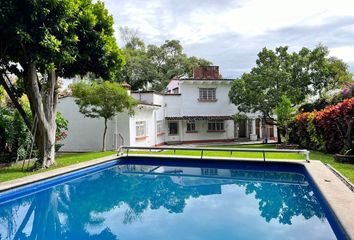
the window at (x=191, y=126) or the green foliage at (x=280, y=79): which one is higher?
the green foliage at (x=280, y=79)

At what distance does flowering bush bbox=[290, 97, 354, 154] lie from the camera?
1381 cm

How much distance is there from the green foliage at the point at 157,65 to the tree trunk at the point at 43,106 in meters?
29.0

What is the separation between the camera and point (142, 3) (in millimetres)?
13688

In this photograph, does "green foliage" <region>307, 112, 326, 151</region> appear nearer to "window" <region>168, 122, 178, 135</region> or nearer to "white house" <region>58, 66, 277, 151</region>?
"white house" <region>58, 66, 277, 151</region>

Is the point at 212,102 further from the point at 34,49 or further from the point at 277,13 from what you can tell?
the point at 34,49

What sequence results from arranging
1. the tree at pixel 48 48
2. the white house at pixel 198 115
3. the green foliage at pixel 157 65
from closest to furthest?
the tree at pixel 48 48, the white house at pixel 198 115, the green foliage at pixel 157 65

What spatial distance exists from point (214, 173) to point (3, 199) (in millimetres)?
8448

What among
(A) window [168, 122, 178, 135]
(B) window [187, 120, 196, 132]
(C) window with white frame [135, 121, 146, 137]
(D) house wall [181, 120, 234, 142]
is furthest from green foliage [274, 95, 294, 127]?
(A) window [168, 122, 178, 135]

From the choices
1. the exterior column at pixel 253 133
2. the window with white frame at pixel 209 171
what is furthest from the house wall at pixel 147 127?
the exterior column at pixel 253 133

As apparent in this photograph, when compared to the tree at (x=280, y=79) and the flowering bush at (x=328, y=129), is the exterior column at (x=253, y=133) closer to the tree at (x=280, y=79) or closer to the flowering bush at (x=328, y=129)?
the tree at (x=280, y=79)

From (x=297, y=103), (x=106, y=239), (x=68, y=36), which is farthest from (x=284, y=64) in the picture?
(x=106, y=239)

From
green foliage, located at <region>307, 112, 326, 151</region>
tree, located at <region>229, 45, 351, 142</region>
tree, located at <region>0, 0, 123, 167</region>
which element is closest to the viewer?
tree, located at <region>0, 0, 123, 167</region>

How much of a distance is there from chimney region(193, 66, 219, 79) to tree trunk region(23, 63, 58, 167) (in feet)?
64.2

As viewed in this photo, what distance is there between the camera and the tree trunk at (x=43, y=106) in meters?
12.5
